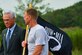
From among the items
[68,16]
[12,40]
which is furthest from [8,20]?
[68,16]

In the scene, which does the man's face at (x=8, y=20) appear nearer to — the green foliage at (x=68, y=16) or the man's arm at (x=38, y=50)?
the man's arm at (x=38, y=50)

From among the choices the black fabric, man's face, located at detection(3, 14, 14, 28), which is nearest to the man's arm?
man's face, located at detection(3, 14, 14, 28)

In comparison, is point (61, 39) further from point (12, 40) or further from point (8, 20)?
point (8, 20)

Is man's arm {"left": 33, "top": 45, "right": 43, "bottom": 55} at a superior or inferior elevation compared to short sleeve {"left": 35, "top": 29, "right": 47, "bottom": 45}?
inferior

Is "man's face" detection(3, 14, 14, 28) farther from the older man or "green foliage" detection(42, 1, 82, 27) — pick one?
"green foliage" detection(42, 1, 82, 27)

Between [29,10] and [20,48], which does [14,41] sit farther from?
[29,10]

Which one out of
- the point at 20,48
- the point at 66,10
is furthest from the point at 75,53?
the point at 66,10

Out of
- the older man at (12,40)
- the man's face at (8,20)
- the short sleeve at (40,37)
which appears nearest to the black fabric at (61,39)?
the older man at (12,40)

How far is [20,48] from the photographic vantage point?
6566mm

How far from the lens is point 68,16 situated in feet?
98.9

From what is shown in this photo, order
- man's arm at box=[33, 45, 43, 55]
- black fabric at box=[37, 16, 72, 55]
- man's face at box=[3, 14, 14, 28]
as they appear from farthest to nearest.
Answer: black fabric at box=[37, 16, 72, 55], man's face at box=[3, 14, 14, 28], man's arm at box=[33, 45, 43, 55]

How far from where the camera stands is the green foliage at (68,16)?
90.5 ft

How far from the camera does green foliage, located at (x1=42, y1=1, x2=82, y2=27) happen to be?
27.6m

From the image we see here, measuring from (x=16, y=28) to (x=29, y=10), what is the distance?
996 millimetres
